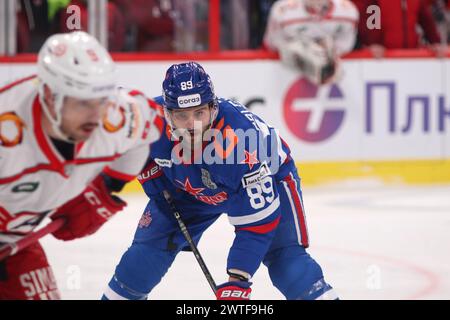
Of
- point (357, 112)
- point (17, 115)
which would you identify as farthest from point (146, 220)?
point (357, 112)

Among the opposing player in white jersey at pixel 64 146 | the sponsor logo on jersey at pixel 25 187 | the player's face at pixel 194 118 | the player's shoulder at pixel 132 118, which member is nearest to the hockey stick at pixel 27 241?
the opposing player in white jersey at pixel 64 146

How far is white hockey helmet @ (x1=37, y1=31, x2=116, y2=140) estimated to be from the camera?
2.34m

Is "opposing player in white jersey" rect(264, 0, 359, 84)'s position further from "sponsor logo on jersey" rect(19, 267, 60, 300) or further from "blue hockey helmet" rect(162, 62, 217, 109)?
"sponsor logo on jersey" rect(19, 267, 60, 300)

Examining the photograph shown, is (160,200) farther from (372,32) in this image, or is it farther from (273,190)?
(372,32)

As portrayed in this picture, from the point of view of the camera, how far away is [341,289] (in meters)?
4.08

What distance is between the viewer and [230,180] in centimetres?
302

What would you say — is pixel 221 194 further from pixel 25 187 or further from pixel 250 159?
pixel 25 187

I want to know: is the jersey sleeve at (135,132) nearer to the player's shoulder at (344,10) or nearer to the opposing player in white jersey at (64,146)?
the opposing player in white jersey at (64,146)

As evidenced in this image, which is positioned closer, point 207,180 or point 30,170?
point 30,170

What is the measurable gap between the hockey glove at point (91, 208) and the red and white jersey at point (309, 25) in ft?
13.9

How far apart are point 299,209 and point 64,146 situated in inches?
40.7

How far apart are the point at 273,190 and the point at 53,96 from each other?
902 millimetres

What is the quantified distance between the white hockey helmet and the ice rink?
171 centimetres
